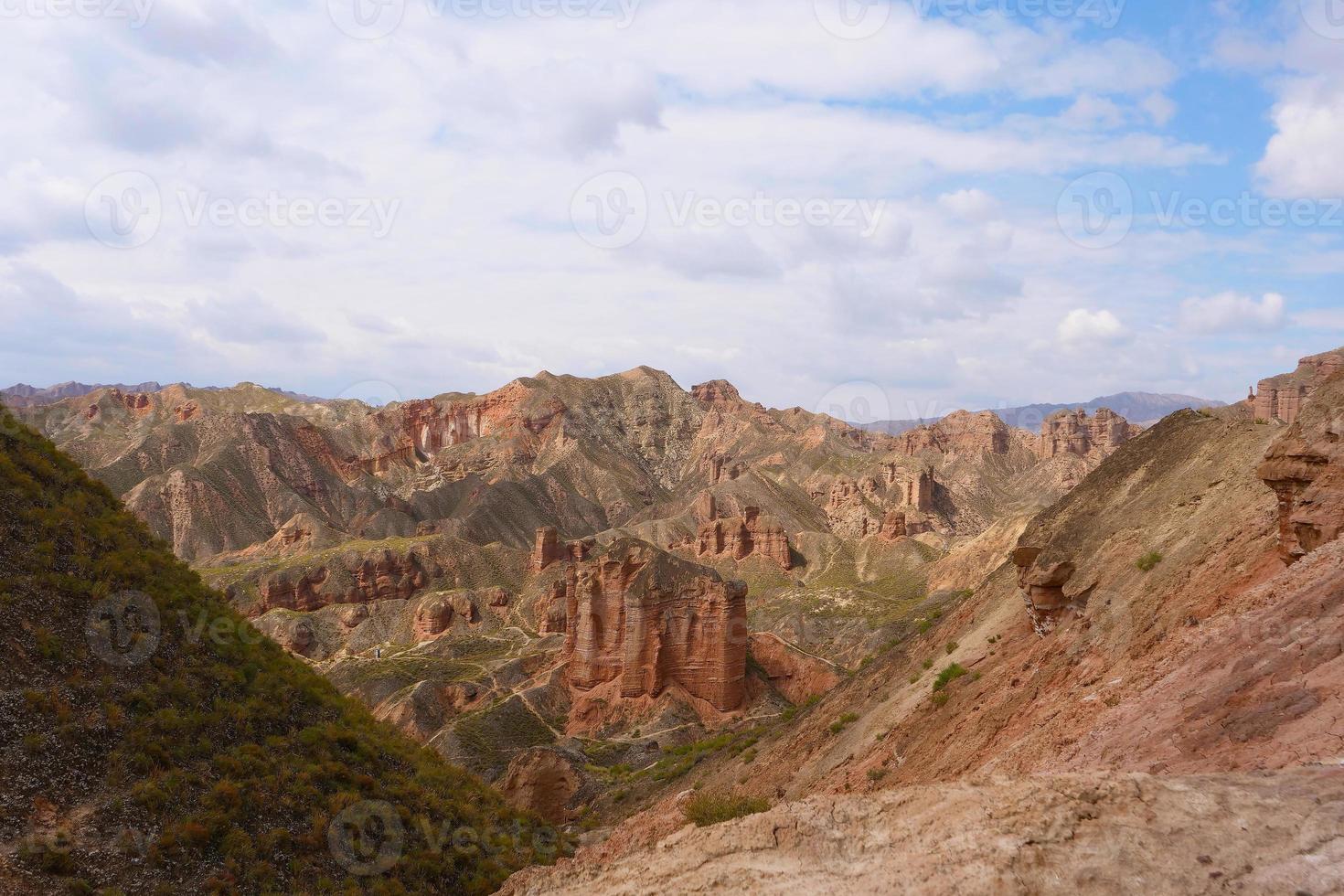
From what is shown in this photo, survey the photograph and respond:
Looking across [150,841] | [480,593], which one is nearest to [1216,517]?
[150,841]

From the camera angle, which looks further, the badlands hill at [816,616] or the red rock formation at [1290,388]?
the red rock formation at [1290,388]

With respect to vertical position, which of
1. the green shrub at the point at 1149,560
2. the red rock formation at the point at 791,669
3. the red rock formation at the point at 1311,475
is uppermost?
the red rock formation at the point at 1311,475

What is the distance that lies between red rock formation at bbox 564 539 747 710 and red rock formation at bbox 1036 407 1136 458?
119 metres

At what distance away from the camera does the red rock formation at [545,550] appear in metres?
90.6

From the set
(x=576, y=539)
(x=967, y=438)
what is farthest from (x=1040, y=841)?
(x=967, y=438)

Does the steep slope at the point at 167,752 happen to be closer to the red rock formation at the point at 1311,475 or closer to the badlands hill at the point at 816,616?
the badlands hill at the point at 816,616

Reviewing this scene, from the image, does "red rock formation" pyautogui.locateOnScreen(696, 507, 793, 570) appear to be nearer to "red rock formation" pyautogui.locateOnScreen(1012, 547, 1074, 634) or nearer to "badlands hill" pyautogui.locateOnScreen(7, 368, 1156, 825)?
"badlands hill" pyautogui.locateOnScreen(7, 368, 1156, 825)

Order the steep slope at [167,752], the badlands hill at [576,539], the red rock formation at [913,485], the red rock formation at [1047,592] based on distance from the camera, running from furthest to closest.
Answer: the red rock formation at [913,485], the badlands hill at [576,539], the red rock formation at [1047,592], the steep slope at [167,752]

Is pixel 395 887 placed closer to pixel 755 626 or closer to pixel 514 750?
pixel 514 750

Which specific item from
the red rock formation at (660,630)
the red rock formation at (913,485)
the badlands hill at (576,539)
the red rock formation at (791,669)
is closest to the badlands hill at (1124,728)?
the badlands hill at (576,539)

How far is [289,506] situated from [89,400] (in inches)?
2334

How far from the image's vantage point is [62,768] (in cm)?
1178

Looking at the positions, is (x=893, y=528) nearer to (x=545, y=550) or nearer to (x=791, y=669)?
(x=545, y=550)

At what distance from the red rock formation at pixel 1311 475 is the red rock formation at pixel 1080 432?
150 meters
